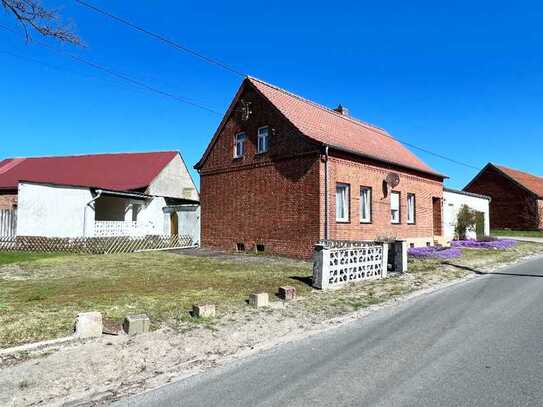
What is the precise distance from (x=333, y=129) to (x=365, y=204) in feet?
12.8

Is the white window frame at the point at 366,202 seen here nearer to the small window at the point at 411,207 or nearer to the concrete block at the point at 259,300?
the small window at the point at 411,207

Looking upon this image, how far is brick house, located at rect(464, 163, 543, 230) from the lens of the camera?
4516cm

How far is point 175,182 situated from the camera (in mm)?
36562

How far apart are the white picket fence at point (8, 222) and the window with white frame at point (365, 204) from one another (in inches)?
656

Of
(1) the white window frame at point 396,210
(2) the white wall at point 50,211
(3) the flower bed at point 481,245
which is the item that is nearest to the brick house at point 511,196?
(3) the flower bed at point 481,245

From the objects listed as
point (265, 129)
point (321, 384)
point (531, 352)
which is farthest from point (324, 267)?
point (265, 129)

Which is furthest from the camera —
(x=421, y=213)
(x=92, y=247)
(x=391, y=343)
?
(x=421, y=213)

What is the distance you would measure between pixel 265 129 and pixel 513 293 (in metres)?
12.6

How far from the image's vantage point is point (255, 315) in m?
7.66

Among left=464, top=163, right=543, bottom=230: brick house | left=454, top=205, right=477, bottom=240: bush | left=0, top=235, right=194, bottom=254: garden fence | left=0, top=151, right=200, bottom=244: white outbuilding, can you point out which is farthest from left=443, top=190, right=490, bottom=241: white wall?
left=464, top=163, right=543, bottom=230: brick house

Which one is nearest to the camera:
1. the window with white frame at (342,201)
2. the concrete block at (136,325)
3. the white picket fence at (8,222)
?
the concrete block at (136,325)

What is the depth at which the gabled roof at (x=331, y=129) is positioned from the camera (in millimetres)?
18734

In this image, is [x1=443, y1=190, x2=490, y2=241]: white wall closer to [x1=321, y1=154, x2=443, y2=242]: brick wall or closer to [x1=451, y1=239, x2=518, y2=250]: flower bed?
[x1=451, y1=239, x2=518, y2=250]: flower bed

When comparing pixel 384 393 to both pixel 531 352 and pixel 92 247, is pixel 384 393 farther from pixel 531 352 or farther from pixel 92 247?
pixel 92 247
